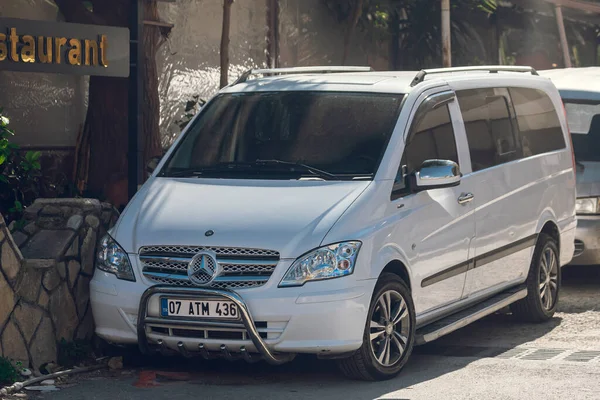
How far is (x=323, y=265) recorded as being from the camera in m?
6.97

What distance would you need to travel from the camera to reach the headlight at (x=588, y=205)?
11195mm

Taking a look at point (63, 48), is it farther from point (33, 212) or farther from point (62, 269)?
point (62, 269)

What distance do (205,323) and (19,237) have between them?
72.4 inches

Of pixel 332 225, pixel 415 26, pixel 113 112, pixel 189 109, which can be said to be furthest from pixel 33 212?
pixel 415 26

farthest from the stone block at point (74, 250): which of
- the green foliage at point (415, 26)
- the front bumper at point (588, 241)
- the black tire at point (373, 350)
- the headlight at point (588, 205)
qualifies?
the green foliage at point (415, 26)

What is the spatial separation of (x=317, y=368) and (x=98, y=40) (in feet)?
12.8

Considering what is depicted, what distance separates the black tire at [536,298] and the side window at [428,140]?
1592mm

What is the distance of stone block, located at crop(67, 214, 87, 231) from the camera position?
817cm

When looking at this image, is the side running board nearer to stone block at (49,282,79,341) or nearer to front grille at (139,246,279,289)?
front grille at (139,246,279,289)

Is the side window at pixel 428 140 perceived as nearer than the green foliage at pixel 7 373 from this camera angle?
No

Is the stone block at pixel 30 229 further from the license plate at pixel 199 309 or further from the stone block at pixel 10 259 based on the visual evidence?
the license plate at pixel 199 309

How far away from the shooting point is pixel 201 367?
7914 mm

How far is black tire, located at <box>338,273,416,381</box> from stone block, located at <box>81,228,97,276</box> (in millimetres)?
1899

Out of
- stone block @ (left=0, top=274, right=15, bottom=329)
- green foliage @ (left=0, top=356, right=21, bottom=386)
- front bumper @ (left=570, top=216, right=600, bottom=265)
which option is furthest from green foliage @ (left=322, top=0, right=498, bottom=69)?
green foliage @ (left=0, top=356, right=21, bottom=386)
